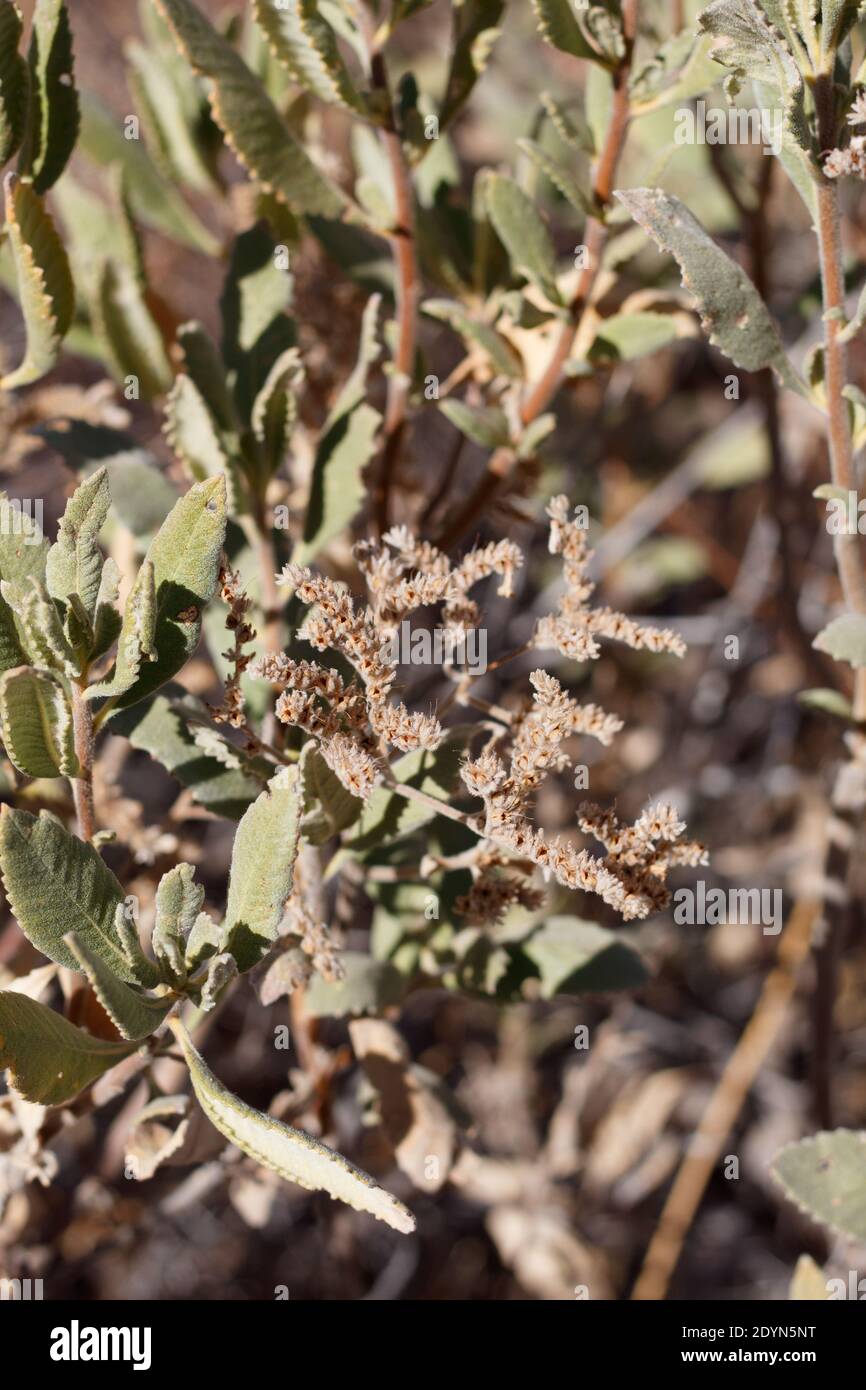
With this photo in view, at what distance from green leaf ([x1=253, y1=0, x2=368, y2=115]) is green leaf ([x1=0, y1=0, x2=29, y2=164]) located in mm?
213

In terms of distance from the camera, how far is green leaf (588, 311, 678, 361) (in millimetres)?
1335

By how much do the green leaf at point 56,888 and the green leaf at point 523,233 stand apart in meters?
0.75

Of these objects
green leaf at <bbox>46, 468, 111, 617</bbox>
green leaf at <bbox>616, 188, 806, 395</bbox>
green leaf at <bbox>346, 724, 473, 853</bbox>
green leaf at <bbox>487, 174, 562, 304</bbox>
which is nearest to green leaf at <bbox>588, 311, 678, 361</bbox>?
green leaf at <bbox>487, 174, 562, 304</bbox>

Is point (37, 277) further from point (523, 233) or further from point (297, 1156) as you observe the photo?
point (297, 1156)

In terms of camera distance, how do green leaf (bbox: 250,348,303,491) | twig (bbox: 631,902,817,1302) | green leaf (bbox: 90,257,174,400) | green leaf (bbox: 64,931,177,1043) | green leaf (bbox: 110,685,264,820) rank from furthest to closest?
twig (bbox: 631,902,817,1302) < green leaf (bbox: 90,257,174,400) < green leaf (bbox: 250,348,303,491) < green leaf (bbox: 110,685,264,820) < green leaf (bbox: 64,931,177,1043)

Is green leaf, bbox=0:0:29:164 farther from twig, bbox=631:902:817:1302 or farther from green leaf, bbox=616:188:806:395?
twig, bbox=631:902:817:1302

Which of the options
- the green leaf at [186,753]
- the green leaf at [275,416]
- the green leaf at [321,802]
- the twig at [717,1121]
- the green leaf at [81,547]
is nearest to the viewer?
the green leaf at [81,547]

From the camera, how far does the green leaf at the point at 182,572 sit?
91 centimetres

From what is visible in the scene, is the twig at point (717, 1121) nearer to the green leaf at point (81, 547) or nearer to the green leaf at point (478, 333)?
the green leaf at point (478, 333)

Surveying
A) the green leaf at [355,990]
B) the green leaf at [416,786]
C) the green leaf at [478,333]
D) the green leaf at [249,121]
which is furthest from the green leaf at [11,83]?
the green leaf at [355,990]

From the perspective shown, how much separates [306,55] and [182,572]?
1.84 ft
